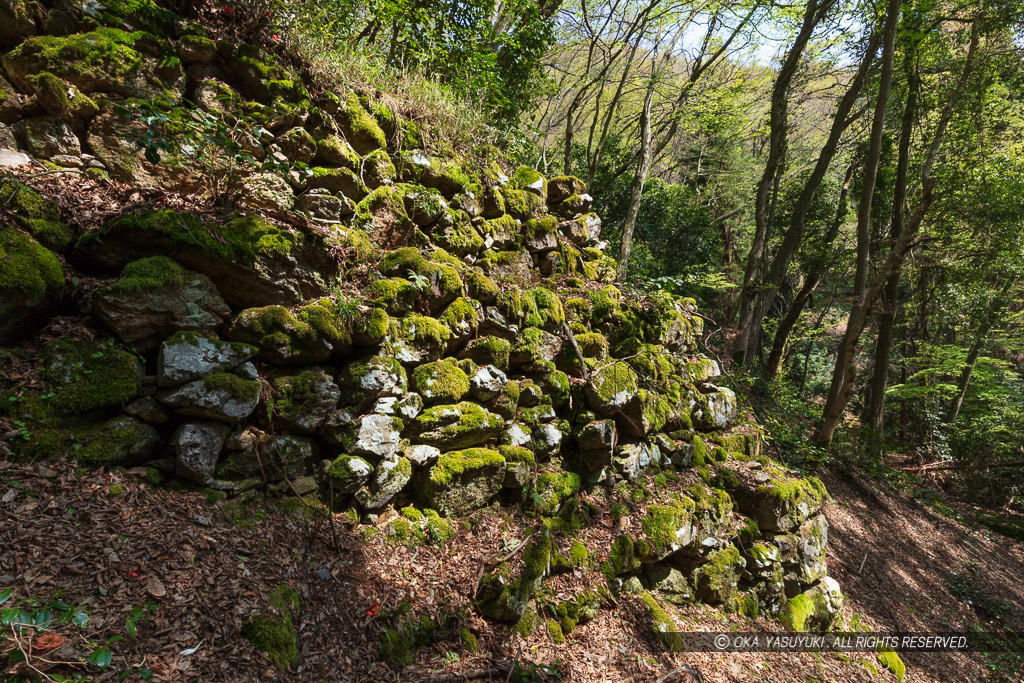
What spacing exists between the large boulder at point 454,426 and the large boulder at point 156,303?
1.87m

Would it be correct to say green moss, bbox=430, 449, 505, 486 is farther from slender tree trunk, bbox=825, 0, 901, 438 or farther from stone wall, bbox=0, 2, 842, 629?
slender tree trunk, bbox=825, 0, 901, 438

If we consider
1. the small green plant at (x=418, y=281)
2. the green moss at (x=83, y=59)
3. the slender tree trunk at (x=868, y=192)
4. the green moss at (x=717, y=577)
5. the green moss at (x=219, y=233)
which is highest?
the slender tree trunk at (x=868, y=192)

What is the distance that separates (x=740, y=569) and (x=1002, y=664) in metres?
5.83

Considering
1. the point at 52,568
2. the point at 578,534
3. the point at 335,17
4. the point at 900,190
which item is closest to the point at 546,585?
the point at 578,534

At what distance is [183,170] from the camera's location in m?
3.73

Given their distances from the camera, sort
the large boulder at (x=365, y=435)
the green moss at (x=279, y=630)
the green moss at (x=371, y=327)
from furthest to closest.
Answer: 1. the green moss at (x=371, y=327)
2. the large boulder at (x=365, y=435)
3. the green moss at (x=279, y=630)

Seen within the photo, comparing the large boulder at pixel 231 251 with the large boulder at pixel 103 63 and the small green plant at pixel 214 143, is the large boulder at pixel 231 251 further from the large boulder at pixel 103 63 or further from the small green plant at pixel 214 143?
the large boulder at pixel 103 63

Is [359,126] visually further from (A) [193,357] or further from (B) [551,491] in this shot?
(B) [551,491]

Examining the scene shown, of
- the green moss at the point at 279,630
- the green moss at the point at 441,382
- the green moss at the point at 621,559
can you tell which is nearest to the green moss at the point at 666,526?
the green moss at the point at 621,559

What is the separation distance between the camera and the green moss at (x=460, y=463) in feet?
12.8

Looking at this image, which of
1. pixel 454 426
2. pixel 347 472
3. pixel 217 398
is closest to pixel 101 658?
pixel 217 398

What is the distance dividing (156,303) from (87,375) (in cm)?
61

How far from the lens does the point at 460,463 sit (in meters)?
A: 4.02

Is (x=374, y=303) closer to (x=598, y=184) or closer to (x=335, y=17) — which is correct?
(x=335, y=17)
